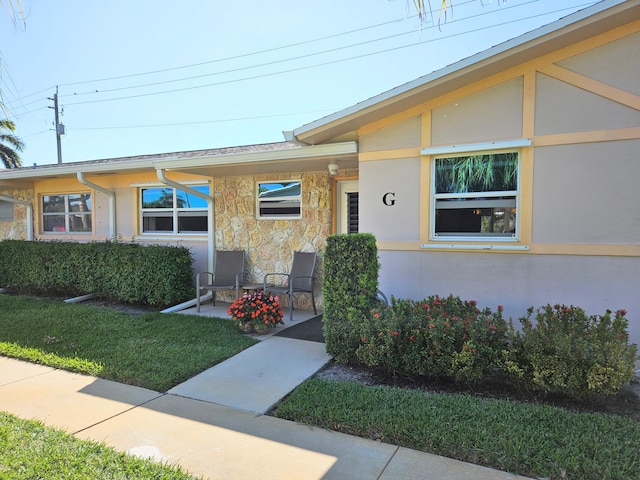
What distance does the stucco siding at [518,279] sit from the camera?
434cm

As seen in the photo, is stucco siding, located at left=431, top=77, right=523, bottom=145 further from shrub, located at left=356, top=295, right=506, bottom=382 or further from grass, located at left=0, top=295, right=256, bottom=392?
grass, located at left=0, top=295, right=256, bottom=392

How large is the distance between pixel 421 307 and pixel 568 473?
213cm

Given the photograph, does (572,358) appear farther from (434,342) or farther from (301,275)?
(301,275)

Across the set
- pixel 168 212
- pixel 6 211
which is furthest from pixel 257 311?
pixel 6 211

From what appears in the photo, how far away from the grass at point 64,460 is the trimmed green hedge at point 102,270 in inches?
180

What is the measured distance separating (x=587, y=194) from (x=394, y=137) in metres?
2.36

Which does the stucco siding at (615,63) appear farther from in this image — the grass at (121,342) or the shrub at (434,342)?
the grass at (121,342)

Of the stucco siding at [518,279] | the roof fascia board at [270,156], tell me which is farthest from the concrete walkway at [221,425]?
the roof fascia board at [270,156]

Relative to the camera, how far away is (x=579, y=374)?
338 centimetres

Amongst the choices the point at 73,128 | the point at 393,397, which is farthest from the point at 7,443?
the point at 73,128

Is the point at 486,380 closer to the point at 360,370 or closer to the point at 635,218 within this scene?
the point at 360,370

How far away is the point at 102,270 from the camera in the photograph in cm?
815

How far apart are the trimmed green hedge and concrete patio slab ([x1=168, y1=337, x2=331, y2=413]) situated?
3.18m

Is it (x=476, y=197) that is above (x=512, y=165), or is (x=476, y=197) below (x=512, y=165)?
below
